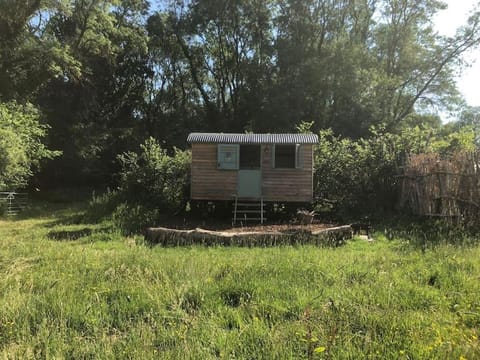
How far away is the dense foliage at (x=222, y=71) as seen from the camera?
73.8ft

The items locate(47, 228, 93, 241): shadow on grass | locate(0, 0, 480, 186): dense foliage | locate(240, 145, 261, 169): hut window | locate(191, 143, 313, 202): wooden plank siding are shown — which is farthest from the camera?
locate(0, 0, 480, 186): dense foliage

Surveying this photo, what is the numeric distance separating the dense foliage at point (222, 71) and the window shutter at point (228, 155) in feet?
35.5

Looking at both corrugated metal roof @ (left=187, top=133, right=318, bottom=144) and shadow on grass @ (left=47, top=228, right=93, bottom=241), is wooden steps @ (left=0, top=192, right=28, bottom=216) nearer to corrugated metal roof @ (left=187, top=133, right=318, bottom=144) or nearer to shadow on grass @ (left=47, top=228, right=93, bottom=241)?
shadow on grass @ (left=47, top=228, right=93, bottom=241)

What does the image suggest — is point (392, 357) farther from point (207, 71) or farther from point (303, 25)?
point (207, 71)

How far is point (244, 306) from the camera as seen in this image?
4.05 meters

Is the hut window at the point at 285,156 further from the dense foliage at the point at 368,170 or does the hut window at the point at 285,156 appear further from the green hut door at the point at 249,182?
the dense foliage at the point at 368,170

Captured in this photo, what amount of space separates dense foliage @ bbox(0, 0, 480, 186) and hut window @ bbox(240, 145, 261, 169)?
1011cm

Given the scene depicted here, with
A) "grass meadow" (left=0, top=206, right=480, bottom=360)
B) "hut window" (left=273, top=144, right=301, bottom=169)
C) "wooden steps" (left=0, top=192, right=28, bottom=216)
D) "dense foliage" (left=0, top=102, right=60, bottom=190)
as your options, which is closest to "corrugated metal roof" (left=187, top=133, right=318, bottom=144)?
"hut window" (left=273, top=144, right=301, bottom=169)

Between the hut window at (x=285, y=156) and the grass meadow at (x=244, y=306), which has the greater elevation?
the hut window at (x=285, y=156)

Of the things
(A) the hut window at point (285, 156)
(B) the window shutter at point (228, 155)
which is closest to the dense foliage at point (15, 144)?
(B) the window shutter at point (228, 155)

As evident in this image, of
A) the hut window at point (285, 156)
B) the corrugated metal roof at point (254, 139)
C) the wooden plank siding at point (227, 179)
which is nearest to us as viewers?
the corrugated metal roof at point (254, 139)

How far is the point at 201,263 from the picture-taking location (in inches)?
231

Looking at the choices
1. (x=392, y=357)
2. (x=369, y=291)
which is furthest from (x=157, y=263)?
(x=392, y=357)

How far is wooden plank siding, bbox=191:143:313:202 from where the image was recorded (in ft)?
42.8
